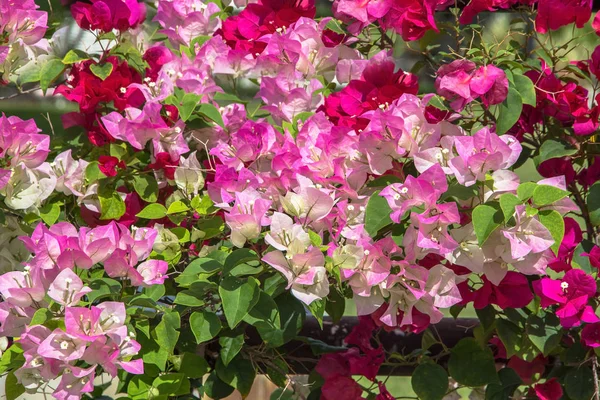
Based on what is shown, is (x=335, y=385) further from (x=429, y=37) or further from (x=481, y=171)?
(x=429, y=37)

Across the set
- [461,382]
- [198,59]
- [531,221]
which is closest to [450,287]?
[531,221]

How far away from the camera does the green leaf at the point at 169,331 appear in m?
1.15

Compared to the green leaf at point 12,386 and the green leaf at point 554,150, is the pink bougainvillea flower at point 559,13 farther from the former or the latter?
the green leaf at point 12,386

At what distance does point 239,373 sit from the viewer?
4.37ft

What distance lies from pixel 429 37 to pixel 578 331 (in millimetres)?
470

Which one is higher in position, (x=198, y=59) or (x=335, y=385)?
(x=198, y=59)

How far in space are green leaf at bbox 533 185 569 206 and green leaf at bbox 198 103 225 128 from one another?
0.46 meters

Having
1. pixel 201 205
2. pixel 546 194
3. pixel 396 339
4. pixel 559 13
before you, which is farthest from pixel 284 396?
pixel 559 13

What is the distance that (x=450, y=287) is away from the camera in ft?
3.74

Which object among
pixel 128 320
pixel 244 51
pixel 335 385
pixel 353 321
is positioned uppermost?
pixel 244 51

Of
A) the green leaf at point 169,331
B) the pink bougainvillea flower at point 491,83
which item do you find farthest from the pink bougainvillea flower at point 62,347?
the pink bougainvillea flower at point 491,83

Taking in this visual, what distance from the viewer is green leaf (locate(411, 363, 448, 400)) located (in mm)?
1306

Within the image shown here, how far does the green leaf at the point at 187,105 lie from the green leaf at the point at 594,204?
0.55 meters

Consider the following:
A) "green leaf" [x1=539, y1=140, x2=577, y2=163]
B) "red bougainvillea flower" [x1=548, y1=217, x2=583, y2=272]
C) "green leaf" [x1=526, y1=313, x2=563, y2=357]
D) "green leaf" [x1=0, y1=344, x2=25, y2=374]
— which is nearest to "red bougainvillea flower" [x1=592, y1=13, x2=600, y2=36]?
"green leaf" [x1=539, y1=140, x2=577, y2=163]
